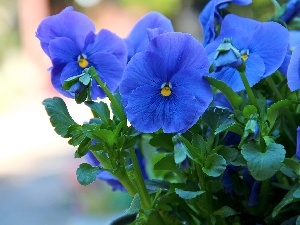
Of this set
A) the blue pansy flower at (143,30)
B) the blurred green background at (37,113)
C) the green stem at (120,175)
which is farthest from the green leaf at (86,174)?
the blurred green background at (37,113)

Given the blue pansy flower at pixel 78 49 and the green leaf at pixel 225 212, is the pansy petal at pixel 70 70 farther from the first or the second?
the green leaf at pixel 225 212

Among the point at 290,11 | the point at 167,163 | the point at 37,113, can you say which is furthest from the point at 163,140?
the point at 37,113

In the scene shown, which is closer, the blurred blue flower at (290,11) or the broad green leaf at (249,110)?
the broad green leaf at (249,110)

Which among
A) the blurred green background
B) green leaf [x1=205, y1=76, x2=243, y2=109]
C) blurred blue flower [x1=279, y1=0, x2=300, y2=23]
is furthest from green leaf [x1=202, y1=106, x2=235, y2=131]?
the blurred green background

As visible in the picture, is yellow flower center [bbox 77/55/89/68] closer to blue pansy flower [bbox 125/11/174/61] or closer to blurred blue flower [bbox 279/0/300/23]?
blue pansy flower [bbox 125/11/174/61]

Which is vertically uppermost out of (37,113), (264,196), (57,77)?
(57,77)

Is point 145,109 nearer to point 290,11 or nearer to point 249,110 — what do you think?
point 249,110

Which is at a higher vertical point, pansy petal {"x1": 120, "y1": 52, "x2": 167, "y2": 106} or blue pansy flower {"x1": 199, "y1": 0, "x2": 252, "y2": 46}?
pansy petal {"x1": 120, "y1": 52, "x2": 167, "y2": 106}
